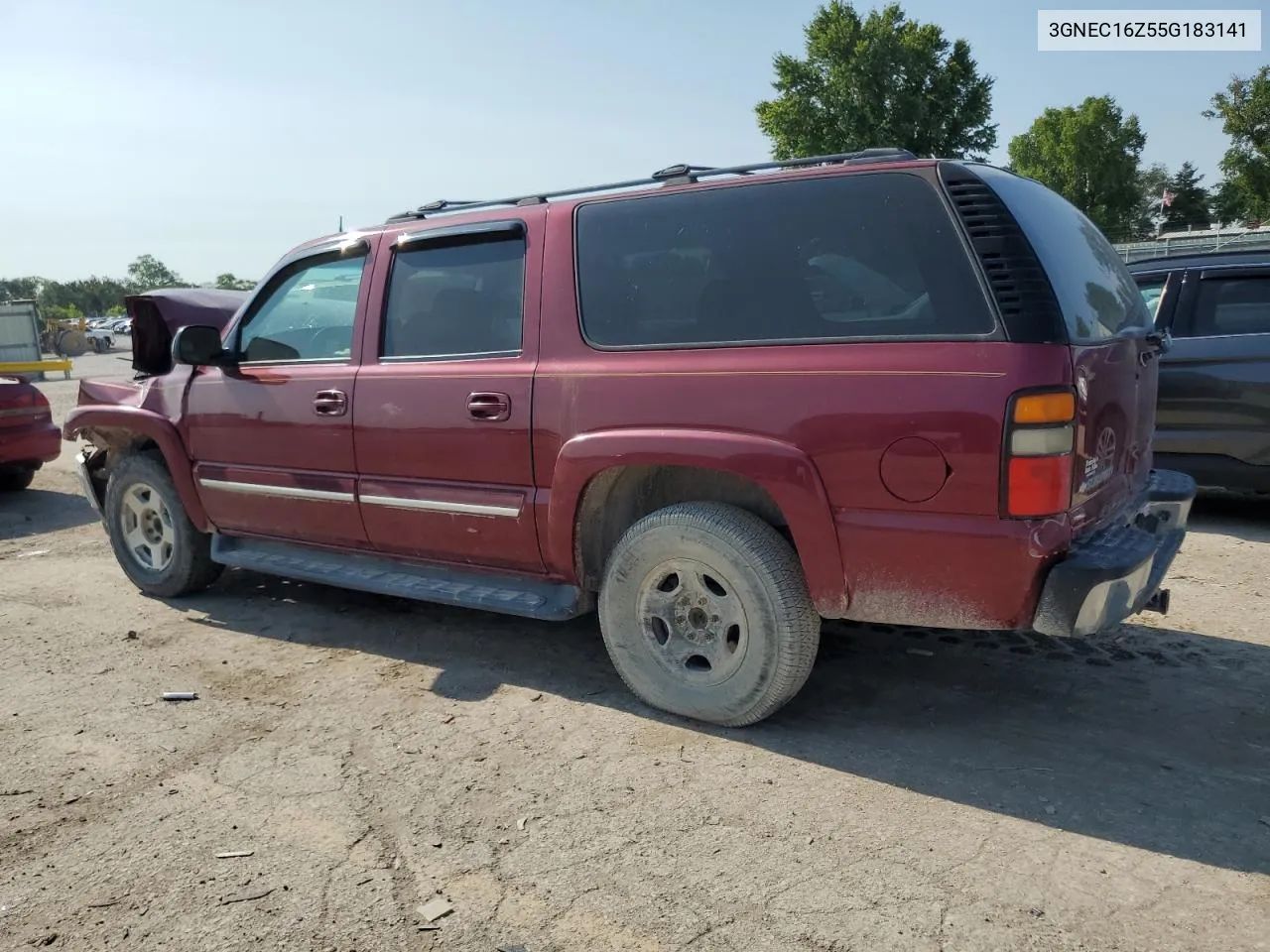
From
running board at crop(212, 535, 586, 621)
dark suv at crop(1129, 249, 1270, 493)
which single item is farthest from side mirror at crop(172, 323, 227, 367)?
dark suv at crop(1129, 249, 1270, 493)

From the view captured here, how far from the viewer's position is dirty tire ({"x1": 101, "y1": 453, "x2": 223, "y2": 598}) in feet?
17.2

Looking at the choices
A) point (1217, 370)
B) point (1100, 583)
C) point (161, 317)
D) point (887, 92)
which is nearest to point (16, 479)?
point (161, 317)

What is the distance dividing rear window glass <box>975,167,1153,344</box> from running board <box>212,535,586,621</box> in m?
2.03

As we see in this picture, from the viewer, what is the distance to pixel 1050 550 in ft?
9.41

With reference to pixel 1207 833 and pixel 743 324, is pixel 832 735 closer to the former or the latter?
pixel 1207 833

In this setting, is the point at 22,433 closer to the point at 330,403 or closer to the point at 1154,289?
the point at 330,403

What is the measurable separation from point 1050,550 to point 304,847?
2352 mm

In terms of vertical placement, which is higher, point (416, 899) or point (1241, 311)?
point (1241, 311)

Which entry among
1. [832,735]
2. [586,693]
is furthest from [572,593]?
[832,735]

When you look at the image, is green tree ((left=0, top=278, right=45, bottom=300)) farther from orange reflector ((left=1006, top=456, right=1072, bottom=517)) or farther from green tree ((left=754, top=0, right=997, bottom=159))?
orange reflector ((left=1006, top=456, right=1072, bottom=517))

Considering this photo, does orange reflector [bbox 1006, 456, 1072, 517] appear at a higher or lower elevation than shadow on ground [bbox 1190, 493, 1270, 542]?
higher

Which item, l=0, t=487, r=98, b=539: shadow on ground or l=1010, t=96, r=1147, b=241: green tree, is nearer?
l=0, t=487, r=98, b=539: shadow on ground

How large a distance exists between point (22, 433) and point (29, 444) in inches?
4.4

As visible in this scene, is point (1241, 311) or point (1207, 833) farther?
point (1241, 311)
